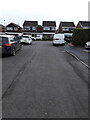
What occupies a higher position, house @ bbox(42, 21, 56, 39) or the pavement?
house @ bbox(42, 21, 56, 39)

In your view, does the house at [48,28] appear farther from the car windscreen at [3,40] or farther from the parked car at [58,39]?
the car windscreen at [3,40]

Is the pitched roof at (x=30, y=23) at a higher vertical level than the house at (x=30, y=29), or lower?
higher

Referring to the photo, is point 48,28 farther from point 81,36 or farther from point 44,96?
point 44,96

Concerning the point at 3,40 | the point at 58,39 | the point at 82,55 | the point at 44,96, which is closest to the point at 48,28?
the point at 58,39

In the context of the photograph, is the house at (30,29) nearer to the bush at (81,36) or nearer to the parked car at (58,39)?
the parked car at (58,39)

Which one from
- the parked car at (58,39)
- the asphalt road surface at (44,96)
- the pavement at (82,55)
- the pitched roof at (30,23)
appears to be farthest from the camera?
the pitched roof at (30,23)

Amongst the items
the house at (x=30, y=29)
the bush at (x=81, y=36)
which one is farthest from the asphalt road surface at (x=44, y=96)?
the house at (x=30, y=29)

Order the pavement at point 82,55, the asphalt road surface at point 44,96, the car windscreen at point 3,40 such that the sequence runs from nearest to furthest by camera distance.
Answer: the asphalt road surface at point 44,96
the pavement at point 82,55
the car windscreen at point 3,40

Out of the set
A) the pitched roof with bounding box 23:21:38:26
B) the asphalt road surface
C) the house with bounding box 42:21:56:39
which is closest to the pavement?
the asphalt road surface

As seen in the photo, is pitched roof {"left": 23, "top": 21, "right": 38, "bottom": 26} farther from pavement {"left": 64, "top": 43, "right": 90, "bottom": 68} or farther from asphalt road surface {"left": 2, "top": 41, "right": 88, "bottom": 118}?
asphalt road surface {"left": 2, "top": 41, "right": 88, "bottom": 118}

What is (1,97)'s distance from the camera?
4672 millimetres

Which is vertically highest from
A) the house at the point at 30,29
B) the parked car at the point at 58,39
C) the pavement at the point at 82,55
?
the house at the point at 30,29

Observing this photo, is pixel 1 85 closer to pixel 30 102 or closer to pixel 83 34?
pixel 30 102

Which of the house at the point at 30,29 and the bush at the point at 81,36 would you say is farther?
the house at the point at 30,29
